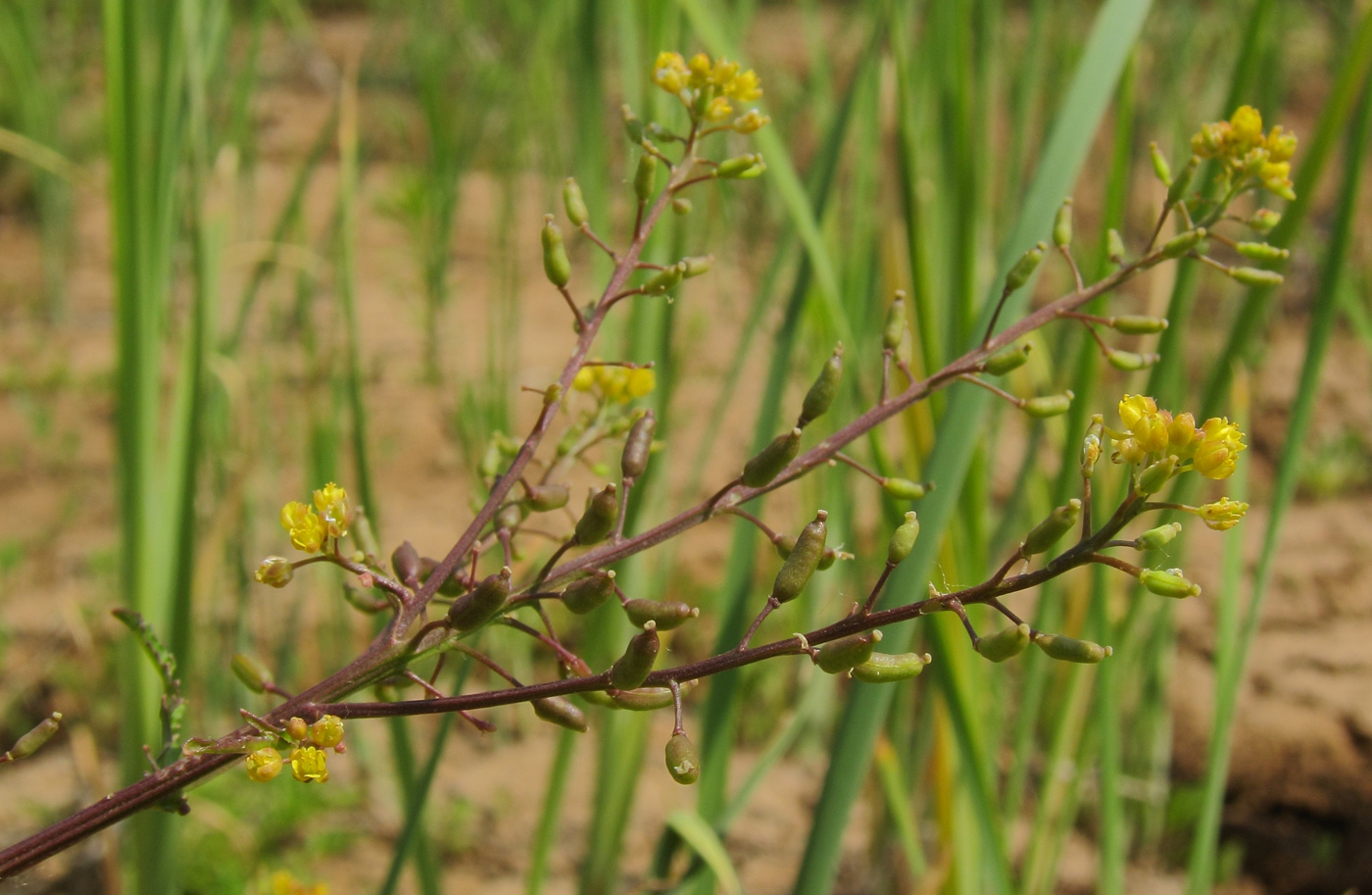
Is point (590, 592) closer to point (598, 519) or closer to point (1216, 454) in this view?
point (598, 519)

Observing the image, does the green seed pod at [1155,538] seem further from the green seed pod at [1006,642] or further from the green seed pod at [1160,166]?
the green seed pod at [1160,166]

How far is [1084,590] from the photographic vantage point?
1012 mm

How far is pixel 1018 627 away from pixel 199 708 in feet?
3.89

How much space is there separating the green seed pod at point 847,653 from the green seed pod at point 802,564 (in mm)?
21

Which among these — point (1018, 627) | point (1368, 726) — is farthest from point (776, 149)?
point (1368, 726)

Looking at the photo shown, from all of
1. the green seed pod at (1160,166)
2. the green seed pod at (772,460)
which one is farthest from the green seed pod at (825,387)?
the green seed pod at (1160,166)

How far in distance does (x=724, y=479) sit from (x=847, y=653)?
162cm

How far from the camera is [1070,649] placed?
27cm

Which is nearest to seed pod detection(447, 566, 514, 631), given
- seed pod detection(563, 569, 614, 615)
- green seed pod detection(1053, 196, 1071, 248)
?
seed pod detection(563, 569, 614, 615)

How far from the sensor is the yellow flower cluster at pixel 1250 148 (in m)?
0.36

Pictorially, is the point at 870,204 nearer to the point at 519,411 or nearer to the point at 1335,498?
the point at 519,411

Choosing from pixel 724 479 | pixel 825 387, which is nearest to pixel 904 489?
pixel 825 387

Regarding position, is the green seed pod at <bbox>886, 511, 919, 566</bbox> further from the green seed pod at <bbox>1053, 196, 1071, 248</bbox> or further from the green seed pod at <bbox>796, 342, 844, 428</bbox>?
the green seed pod at <bbox>1053, 196, 1071, 248</bbox>

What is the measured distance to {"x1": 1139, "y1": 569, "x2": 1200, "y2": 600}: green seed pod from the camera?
0.26 metres
